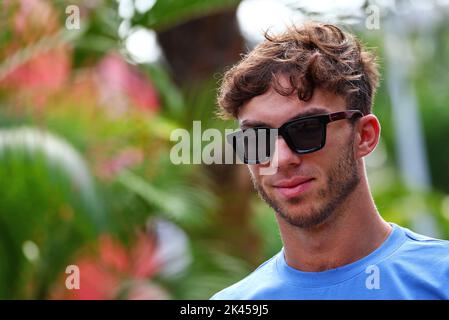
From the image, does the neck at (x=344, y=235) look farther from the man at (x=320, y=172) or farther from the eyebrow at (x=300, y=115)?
the eyebrow at (x=300, y=115)

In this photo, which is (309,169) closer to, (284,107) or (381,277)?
(284,107)

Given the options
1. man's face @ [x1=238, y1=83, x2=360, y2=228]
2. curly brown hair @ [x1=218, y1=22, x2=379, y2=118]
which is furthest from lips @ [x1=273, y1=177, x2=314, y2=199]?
curly brown hair @ [x1=218, y1=22, x2=379, y2=118]

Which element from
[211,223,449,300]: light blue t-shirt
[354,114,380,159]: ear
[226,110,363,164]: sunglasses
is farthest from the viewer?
[354,114,380,159]: ear

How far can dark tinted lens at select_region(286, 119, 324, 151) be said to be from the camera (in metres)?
2.38

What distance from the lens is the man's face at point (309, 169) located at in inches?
95.0

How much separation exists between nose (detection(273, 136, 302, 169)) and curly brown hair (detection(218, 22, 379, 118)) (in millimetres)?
140

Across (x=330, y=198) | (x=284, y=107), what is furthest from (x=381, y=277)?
(x=284, y=107)

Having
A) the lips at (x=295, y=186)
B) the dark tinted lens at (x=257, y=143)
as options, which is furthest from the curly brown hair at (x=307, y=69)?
the lips at (x=295, y=186)

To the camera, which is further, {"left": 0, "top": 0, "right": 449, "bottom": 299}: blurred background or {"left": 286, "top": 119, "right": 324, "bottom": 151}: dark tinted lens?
{"left": 0, "top": 0, "right": 449, "bottom": 299}: blurred background

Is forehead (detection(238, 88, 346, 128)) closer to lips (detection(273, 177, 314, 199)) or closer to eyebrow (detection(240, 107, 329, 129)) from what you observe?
eyebrow (detection(240, 107, 329, 129))

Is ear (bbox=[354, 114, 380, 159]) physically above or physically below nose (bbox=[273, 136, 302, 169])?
above

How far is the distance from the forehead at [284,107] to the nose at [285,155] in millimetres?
55

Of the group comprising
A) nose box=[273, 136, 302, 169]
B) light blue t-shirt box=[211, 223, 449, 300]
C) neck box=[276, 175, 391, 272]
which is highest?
nose box=[273, 136, 302, 169]

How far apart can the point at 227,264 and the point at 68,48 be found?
1.79 metres
